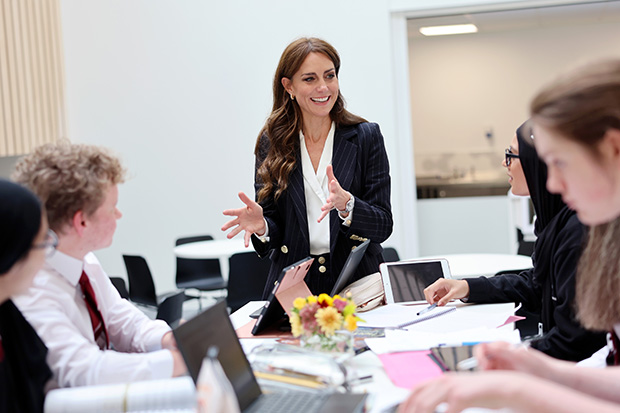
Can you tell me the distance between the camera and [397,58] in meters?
7.13

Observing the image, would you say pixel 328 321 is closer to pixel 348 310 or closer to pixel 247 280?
pixel 348 310

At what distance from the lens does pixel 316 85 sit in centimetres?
296

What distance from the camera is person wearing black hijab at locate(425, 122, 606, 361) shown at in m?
1.91

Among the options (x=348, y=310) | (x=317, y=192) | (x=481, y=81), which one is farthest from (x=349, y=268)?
(x=481, y=81)

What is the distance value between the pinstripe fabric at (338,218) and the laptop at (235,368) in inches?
48.9

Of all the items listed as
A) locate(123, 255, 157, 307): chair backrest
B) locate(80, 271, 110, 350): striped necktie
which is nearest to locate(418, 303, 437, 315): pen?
locate(80, 271, 110, 350): striped necktie

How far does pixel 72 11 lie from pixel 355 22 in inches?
127

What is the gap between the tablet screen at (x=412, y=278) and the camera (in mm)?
2646

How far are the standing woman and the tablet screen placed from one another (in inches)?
8.4

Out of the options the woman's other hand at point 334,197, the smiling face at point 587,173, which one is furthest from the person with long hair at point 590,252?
the woman's other hand at point 334,197

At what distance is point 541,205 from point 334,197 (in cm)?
82

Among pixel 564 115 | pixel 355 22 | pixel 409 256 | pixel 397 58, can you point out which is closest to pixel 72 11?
pixel 355 22

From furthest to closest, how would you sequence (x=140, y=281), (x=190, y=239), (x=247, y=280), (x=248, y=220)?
(x=190, y=239) < (x=140, y=281) < (x=247, y=280) < (x=248, y=220)

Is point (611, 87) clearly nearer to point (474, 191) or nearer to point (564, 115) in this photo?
point (564, 115)
